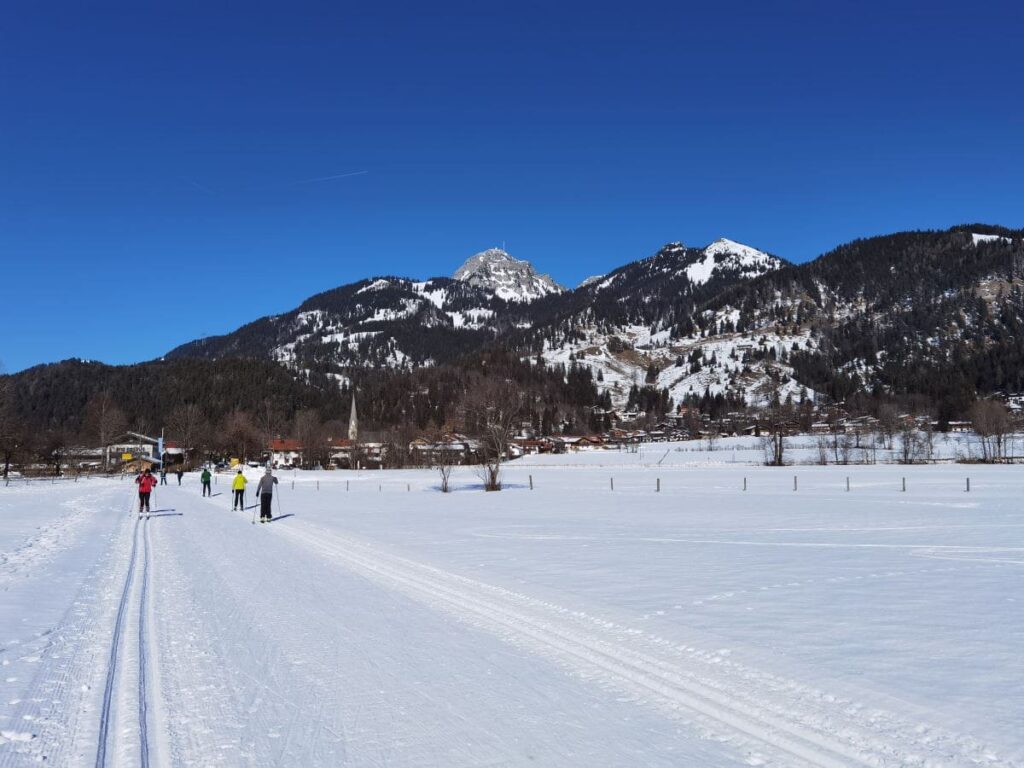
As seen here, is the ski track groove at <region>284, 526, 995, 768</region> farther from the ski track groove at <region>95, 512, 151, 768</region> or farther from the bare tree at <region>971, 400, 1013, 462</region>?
the bare tree at <region>971, 400, 1013, 462</region>

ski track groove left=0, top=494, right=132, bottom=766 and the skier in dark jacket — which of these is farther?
the skier in dark jacket

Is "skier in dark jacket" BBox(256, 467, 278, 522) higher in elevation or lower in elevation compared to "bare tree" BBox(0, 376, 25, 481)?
lower

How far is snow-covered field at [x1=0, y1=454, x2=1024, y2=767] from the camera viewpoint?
453 cm

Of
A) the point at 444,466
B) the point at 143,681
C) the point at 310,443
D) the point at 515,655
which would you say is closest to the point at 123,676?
the point at 143,681

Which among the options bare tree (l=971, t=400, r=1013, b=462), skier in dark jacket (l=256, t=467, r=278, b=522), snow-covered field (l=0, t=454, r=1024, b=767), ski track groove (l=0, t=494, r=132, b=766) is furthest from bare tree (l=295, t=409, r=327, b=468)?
ski track groove (l=0, t=494, r=132, b=766)

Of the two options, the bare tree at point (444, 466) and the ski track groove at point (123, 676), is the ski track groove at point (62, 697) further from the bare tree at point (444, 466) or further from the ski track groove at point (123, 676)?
the bare tree at point (444, 466)

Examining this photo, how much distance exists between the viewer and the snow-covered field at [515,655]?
178 inches

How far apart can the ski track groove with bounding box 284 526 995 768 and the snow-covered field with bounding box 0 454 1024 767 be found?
3 centimetres

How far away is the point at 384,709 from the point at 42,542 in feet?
51.0

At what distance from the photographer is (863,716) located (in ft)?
16.2

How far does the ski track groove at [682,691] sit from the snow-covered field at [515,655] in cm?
3

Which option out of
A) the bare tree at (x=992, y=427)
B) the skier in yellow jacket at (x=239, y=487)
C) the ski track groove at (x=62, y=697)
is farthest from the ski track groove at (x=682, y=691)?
the bare tree at (x=992, y=427)

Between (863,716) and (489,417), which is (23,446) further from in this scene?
(863,716)

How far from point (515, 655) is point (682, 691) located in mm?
1798
